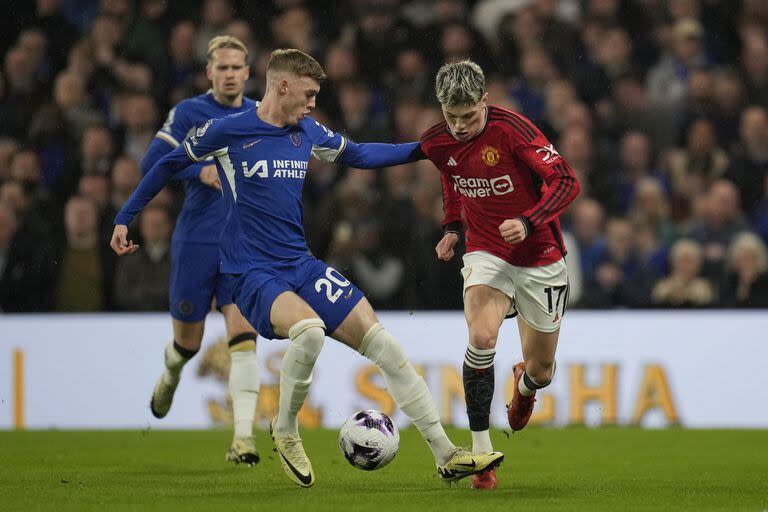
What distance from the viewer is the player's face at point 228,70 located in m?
8.26

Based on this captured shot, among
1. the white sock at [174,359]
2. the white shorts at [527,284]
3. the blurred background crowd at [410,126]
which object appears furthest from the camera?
the blurred background crowd at [410,126]

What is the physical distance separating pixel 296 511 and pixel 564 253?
8.06 ft

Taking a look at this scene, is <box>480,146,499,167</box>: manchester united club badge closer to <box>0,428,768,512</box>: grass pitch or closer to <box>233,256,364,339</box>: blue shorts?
<box>233,256,364,339</box>: blue shorts

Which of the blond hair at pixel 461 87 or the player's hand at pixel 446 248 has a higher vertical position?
the blond hair at pixel 461 87

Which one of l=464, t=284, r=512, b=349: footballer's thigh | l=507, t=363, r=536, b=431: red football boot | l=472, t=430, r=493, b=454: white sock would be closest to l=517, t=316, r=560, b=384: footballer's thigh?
l=507, t=363, r=536, b=431: red football boot

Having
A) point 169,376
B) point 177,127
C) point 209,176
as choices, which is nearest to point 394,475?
point 169,376

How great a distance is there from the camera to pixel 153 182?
6.95 m

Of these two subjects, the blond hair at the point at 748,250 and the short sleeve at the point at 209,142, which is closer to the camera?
the short sleeve at the point at 209,142

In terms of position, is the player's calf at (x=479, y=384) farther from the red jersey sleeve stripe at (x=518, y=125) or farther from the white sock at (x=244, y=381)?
the white sock at (x=244, y=381)

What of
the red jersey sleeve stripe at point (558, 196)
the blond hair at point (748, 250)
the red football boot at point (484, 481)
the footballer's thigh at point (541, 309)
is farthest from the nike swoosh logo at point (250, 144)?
the blond hair at point (748, 250)

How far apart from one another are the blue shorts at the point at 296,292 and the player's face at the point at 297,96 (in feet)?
2.59

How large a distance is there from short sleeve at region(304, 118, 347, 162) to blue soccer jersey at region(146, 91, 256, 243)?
1328 mm

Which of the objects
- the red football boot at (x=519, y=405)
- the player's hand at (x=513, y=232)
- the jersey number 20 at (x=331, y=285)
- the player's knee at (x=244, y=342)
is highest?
the player's hand at (x=513, y=232)

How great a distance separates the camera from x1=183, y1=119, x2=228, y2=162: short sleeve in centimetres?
687
